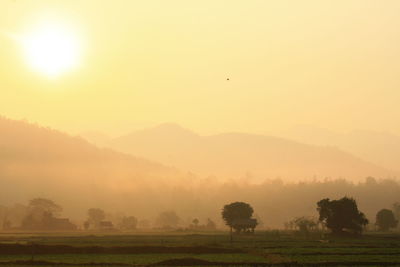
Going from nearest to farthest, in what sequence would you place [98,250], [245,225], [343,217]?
[98,250], [343,217], [245,225]

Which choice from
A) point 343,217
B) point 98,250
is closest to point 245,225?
point 343,217

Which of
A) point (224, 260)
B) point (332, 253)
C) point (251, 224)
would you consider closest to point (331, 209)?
point (251, 224)

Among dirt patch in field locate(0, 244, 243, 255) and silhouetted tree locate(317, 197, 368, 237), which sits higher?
silhouetted tree locate(317, 197, 368, 237)

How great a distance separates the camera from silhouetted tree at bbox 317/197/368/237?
146375 millimetres

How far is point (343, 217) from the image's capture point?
148 meters

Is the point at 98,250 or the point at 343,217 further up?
the point at 343,217

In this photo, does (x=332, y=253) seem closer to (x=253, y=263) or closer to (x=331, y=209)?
(x=253, y=263)

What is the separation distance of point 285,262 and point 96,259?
89.3 ft

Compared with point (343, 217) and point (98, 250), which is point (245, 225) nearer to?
point (343, 217)

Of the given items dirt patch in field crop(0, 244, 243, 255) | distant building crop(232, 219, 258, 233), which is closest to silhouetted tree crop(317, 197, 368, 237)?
distant building crop(232, 219, 258, 233)

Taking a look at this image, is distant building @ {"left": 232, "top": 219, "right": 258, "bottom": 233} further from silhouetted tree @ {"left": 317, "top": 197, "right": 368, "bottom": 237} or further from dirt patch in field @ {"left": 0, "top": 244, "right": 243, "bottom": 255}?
dirt patch in field @ {"left": 0, "top": 244, "right": 243, "bottom": 255}

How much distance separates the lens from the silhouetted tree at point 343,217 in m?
146

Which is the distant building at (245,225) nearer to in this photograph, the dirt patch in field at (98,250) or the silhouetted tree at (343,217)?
the silhouetted tree at (343,217)

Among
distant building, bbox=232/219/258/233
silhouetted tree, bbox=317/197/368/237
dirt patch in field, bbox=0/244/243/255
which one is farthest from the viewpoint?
distant building, bbox=232/219/258/233
